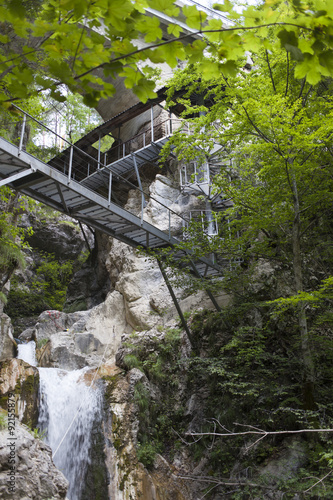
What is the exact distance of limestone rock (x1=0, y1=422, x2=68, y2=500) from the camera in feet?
17.6

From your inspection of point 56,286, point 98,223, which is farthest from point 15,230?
point 56,286

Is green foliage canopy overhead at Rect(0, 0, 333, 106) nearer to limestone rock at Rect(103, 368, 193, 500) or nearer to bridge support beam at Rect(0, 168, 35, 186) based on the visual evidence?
bridge support beam at Rect(0, 168, 35, 186)

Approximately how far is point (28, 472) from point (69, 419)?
3.85 m

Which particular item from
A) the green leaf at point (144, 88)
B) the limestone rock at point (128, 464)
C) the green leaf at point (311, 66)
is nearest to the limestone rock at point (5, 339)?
the limestone rock at point (128, 464)

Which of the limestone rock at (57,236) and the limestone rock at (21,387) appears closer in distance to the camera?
the limestone rock at (21,387)

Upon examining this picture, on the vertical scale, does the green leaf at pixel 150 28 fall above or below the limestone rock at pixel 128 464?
above

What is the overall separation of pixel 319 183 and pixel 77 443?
7.95 metres

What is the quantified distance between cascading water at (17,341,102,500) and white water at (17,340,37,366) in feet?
10.2

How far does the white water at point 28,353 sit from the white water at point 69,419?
3.15 m

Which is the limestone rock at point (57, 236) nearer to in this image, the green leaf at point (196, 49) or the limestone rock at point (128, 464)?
the limestone rock at point (128, 464)

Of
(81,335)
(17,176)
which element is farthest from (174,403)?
(17,176)

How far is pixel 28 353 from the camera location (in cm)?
1391

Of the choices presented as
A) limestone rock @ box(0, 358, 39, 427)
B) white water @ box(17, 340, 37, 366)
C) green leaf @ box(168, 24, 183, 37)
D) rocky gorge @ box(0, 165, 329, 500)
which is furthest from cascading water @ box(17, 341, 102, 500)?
green leaf @ box(168, 24, 183, 37)

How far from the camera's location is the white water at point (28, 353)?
1338 cm
